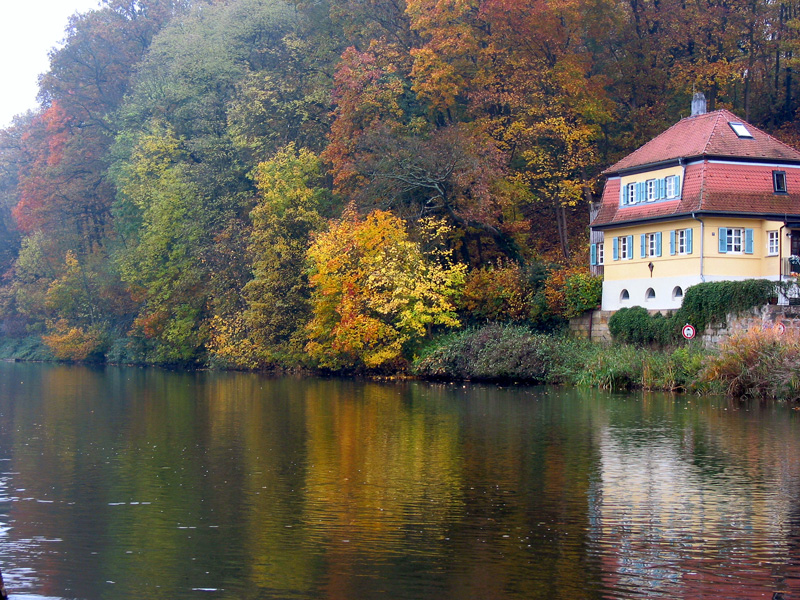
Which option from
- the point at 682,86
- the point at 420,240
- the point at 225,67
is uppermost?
the point at 225,67

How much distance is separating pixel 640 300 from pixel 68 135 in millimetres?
51629

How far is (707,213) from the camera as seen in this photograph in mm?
40906

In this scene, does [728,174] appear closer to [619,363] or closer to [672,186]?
[672,186]

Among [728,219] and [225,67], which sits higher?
[225,67]

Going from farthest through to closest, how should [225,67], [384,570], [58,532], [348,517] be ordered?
[225,67] → [348,517] → [58,532] → [384,570]

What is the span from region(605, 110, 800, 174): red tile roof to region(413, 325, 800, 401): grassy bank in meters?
8.50

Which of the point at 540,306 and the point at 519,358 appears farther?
the point at 540,306

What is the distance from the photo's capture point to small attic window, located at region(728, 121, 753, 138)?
42.9 meters

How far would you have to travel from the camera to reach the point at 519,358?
137 ft

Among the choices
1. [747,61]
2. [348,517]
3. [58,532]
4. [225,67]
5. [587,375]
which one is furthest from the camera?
Answer: [225,67]

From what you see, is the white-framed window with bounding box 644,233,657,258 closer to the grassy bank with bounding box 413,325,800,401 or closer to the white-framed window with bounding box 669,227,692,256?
the white-framed window with bounding box 669,227,692,256

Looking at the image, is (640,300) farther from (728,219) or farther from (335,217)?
(335,217)

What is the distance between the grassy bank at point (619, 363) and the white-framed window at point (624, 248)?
15.2ft

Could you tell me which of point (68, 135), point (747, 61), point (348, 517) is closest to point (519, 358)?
point (747, 61)
